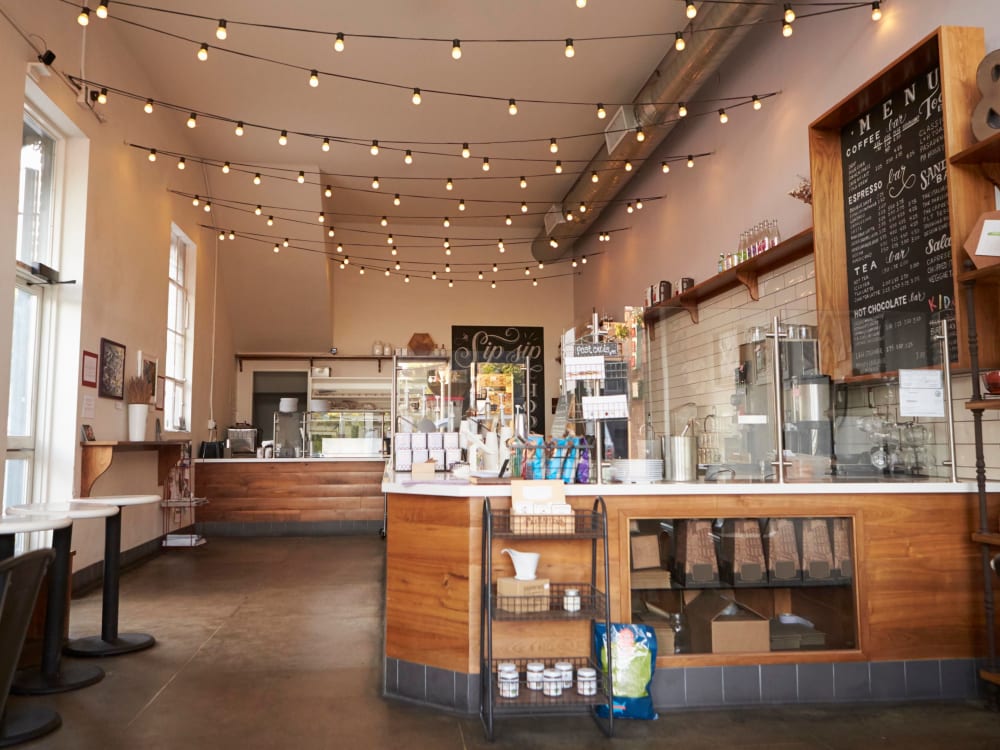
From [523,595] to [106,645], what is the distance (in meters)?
2.57

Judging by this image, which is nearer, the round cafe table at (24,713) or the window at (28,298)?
the round cafe table at (24,713)

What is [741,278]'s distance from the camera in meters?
5.75

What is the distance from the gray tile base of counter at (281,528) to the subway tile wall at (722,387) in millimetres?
5848

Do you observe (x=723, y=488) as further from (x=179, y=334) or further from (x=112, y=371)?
(x=179, y=334)

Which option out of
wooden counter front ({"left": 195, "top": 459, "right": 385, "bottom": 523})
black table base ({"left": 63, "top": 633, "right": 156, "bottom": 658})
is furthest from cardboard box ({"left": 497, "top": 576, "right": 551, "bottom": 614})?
wooden counter front ({"left": 195, "top": 459, "right": 385, "bottom": 523})

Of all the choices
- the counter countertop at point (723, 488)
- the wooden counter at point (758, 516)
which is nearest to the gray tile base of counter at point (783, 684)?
the wooden counter at point (758, 516)

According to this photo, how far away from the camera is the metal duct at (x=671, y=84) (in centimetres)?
516

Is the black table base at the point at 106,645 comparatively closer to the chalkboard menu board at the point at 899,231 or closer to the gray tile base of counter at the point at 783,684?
the gray tile base of counter at the point at 783,684

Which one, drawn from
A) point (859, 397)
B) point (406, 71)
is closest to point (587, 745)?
point (859, 397)

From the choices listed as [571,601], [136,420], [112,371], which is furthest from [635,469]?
[136,420]

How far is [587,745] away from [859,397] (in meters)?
2.33

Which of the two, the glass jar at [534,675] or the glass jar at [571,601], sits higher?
the glass jar at [571,601]

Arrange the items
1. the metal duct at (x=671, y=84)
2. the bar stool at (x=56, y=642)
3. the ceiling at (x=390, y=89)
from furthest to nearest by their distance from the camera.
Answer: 1. the ceiling at (x=390, y=89)
2. the metal duct at (x=671, y=84)
3. the bar stool at (x=56, y=642)

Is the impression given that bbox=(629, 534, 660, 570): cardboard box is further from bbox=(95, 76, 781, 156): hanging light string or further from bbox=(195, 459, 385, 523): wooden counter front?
bbox=(195, 459, 385, 523): wooden counter front
